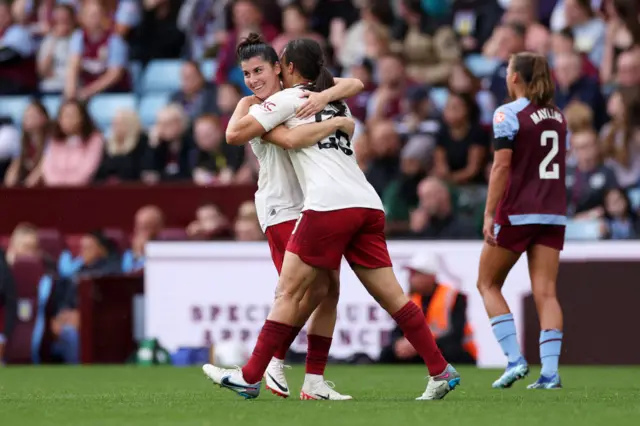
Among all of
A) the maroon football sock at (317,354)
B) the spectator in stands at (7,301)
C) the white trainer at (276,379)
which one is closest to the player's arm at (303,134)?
the maroon football sock at (317,354)

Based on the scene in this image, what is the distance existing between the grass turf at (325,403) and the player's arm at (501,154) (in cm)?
118

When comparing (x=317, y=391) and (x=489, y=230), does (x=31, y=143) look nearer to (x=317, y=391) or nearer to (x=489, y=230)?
(x=489, y=230)

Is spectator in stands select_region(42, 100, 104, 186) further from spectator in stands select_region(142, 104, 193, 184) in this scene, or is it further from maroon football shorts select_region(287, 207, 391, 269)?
maroon football shorts select_region(287, 207, 391, 269)

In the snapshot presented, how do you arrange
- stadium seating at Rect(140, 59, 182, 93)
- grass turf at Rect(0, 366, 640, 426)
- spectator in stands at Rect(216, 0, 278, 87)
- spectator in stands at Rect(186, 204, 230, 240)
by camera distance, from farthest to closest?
stadium seating at Rect(140, 59, 182, 93), spectator in stands at Rect(216, 0, 278, 87), spectator in stands at Rect(186, 204, 230, 240), grass turf at Rect(0, 366, 640, 426)

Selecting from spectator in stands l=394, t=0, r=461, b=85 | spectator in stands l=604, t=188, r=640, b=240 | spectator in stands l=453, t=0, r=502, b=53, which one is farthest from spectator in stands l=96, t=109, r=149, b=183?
spectator in stands l=604, t=188, r=640, b=240

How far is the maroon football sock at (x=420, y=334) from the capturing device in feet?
24.4

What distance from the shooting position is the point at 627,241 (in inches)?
487

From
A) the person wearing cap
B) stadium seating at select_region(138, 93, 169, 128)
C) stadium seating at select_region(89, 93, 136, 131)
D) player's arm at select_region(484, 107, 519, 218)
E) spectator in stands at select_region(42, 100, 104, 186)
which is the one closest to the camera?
player's arm at select_region(484, 107, 519, 218)

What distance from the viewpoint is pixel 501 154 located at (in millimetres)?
8758

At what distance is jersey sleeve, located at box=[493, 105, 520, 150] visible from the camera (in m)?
8.77

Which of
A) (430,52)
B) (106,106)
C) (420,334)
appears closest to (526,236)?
(420,334)

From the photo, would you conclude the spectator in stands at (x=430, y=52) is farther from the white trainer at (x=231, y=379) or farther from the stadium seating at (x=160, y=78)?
the white trainer at (x=231, y=379)

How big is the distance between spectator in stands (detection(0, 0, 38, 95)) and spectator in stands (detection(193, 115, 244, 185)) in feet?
13.3

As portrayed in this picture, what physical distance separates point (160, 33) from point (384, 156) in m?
5.16
